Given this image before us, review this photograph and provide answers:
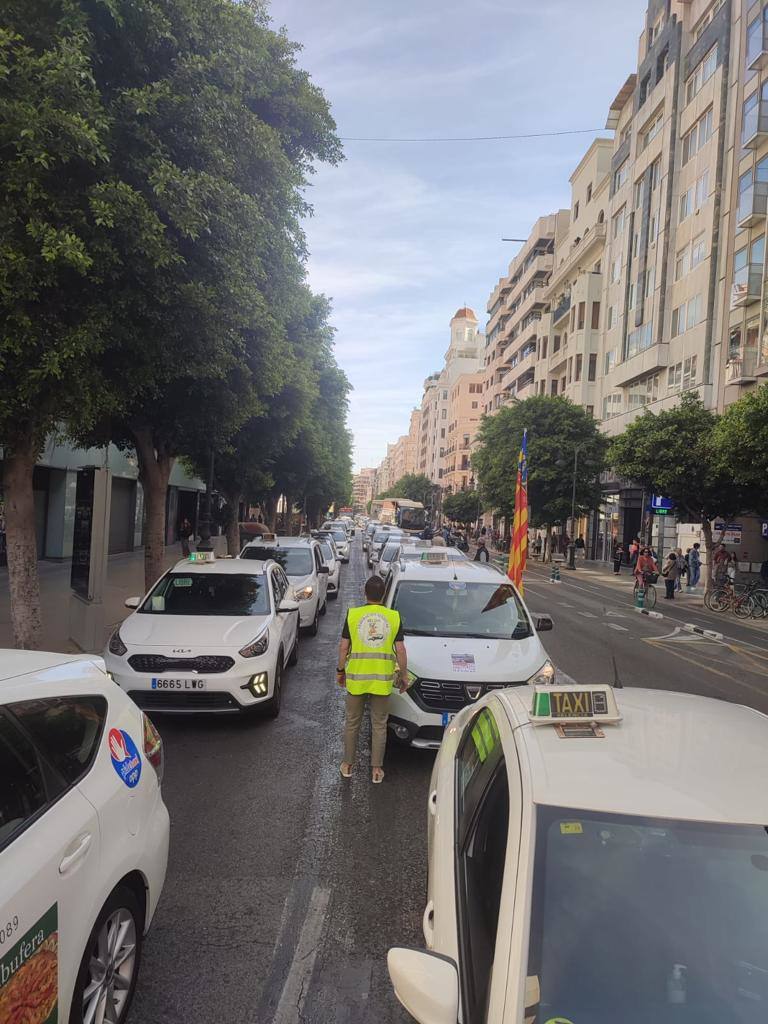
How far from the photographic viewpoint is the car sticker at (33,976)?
6.70 feet

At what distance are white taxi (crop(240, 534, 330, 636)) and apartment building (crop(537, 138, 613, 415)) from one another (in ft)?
122

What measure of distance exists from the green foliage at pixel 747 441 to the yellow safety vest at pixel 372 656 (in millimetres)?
16021

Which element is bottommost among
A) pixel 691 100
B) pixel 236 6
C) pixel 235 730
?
pixel 235 730

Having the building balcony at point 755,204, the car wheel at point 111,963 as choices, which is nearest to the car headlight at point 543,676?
the car wheel at point 111,963

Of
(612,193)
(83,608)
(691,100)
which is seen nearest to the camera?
(83,608)

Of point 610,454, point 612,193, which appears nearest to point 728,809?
point 610,454

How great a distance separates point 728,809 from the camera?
2.20 m

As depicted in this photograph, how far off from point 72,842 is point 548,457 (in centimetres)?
3935

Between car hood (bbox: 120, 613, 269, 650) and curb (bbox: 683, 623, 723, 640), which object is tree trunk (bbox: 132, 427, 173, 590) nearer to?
car hood (bbox: 120, 613, 269, 650)

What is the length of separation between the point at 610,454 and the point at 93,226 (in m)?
21.9

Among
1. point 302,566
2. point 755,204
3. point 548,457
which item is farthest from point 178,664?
point 548,457

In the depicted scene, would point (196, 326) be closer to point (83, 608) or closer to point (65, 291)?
point (65, 291)

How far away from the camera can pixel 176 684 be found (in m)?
6.76

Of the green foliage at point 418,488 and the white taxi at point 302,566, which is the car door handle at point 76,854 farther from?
the green foliage at point 418,488
